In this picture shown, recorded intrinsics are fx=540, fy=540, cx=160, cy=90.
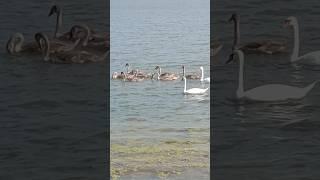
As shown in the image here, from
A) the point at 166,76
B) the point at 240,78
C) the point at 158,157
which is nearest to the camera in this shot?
the point at 240,78

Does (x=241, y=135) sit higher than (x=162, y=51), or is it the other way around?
(x=162, y=51)

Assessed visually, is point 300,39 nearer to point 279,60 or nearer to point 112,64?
point 279,60

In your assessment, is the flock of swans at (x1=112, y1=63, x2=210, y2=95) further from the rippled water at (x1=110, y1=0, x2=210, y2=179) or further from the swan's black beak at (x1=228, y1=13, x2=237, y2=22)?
the swan's black beak at (x1=228, y1=13, x2=237, y2=22)

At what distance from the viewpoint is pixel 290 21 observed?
2.28 m

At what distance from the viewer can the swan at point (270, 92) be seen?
2270 mm

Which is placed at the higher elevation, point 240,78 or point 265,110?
point 240,78
